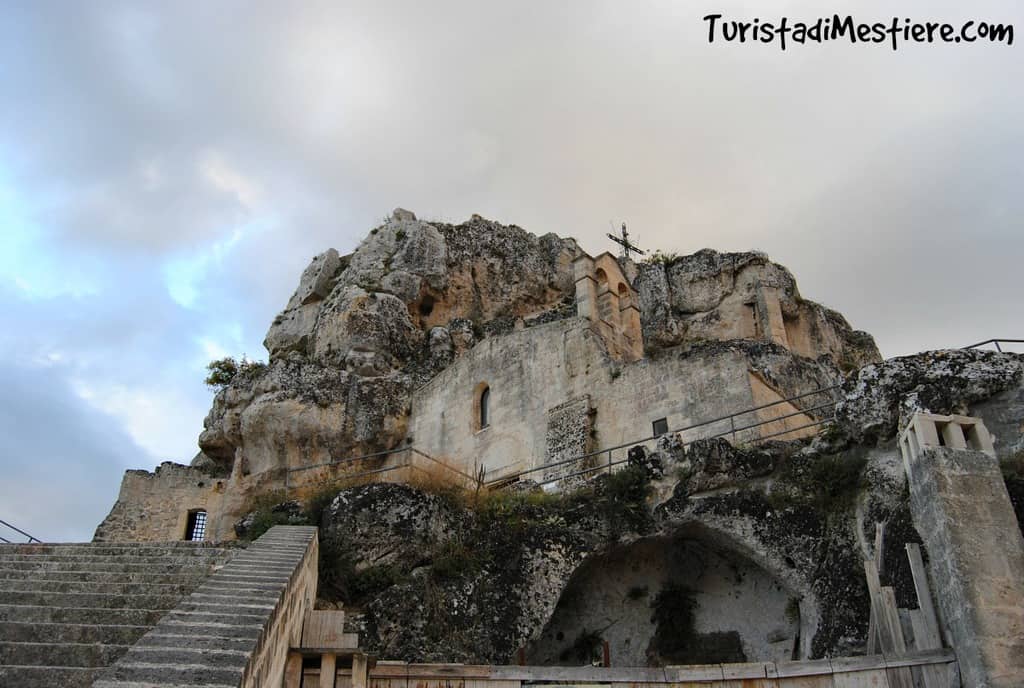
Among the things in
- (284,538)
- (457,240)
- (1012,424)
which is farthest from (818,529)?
(457,240)

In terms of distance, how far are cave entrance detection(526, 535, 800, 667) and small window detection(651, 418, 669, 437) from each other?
423 cm

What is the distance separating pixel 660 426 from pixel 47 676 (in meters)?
14.1

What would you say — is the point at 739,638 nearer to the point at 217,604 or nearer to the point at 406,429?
the point at 217,604

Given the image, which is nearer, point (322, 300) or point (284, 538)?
point (284, 538)

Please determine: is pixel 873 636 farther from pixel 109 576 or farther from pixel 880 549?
pixel 109 576

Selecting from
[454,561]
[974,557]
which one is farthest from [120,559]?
[974,557]

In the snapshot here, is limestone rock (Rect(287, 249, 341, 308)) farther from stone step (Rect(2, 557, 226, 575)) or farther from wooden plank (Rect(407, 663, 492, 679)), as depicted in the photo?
wooden plank (Rect(407, 663, 492, 679))

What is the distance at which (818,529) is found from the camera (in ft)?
41.7

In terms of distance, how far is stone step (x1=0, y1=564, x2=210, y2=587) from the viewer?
9734 millimetres

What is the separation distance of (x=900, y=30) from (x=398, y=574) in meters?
12.2

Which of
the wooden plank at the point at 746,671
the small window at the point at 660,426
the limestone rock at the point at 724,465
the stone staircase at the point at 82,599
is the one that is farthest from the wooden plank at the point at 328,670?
the small window at the point at 660,426

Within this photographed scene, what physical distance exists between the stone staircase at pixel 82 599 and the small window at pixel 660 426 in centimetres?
1002

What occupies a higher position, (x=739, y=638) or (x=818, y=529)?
(x=818, y=529)

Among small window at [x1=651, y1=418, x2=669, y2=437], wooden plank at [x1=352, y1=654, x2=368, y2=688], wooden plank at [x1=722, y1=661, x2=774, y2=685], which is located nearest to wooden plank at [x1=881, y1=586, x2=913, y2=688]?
wooden plank at [x1=722, y1=661, x2=774, y2=685]
